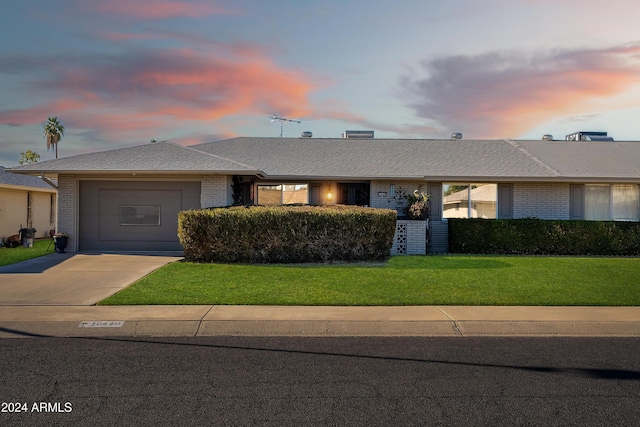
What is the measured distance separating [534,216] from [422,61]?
26.1 ft

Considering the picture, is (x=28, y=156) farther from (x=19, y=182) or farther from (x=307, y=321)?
(x=307, y=321)

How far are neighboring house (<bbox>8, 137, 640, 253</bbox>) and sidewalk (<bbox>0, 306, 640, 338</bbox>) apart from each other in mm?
9040

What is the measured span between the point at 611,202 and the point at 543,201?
285cm

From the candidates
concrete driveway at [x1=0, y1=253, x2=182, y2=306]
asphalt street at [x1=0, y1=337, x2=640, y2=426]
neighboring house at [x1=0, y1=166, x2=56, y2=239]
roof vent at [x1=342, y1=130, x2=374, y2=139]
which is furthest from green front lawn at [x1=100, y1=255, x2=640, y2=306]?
neighboring house at [x1=0, y1=166, x2=56, y2=239]

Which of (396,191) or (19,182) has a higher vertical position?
(19,182)

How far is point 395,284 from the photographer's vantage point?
11.6 metres

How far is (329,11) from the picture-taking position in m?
15.6

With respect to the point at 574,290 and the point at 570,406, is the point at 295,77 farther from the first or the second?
the point at 570,406

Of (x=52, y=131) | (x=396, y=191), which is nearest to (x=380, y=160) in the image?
(x=396, y=191)

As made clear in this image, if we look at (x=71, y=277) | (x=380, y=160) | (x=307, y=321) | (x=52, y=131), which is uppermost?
(x=52, y=131)

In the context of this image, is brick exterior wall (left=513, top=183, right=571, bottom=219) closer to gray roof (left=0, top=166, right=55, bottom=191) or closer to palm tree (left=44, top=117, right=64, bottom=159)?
gray roof (left=0, top=166, right=55, bottom=191)

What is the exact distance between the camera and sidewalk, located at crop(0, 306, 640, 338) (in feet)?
26.5

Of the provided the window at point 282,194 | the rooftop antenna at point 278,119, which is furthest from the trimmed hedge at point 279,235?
the rooftop antenna at point 278,119

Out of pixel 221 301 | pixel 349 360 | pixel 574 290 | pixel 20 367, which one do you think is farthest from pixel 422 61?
pixel 20 367
